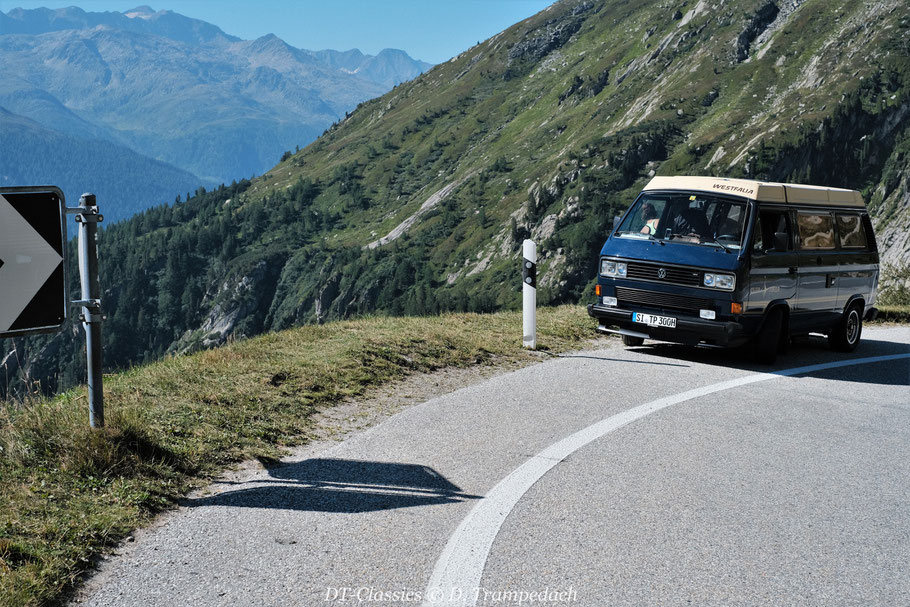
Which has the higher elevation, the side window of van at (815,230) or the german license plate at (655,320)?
the side window of van at (815,230)

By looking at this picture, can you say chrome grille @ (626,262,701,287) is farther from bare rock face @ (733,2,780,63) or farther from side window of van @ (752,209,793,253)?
bare rock face @ (733,2,780,63)

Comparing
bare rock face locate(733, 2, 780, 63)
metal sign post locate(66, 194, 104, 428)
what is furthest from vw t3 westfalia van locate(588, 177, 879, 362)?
bare rock face locate(733, 2, 780, 63)

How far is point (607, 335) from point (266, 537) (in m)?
8.52

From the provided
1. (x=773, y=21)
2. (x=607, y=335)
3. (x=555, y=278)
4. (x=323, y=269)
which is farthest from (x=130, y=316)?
(x=607, y=335)

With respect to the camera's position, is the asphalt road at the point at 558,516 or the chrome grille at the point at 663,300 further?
the chrome grille at the point at 663,300

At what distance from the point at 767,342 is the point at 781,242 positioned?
4.45 ft

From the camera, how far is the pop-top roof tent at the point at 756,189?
10.4m

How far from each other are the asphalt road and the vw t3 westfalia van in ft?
8.43

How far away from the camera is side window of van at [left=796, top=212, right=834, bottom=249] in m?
10.9

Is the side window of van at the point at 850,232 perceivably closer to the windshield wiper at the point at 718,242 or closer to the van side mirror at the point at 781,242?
the van side mirror at the point at 781,242

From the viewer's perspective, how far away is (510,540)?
409 cm


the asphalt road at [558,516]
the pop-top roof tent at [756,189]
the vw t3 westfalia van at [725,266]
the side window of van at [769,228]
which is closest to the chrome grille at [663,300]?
the vw t3 westfalia van at [725,266]

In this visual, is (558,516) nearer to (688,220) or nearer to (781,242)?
(688,220)

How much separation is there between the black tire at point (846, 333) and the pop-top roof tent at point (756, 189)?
5.47ft
